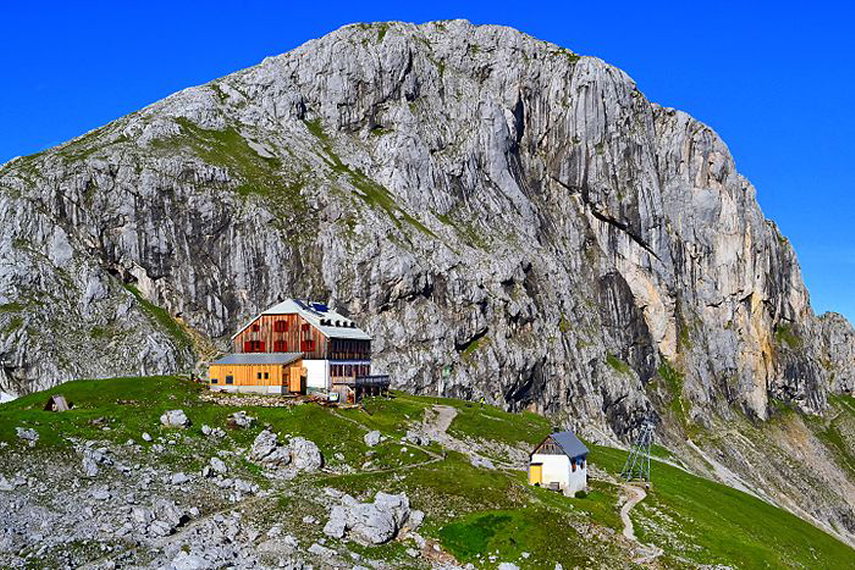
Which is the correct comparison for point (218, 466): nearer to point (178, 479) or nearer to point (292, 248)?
point (178, 479)

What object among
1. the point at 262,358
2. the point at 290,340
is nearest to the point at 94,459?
the point at 262,358

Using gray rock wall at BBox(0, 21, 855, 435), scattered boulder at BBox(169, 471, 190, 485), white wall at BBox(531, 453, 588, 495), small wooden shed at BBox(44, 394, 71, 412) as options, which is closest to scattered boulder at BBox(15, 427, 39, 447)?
scattered boulder at BBox(169, 471, 190, 485)

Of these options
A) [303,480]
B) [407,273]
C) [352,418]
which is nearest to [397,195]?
[407,273]

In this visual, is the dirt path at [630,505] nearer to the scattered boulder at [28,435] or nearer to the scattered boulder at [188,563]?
the scattered boulder at [188,563]

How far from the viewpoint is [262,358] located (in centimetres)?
9438

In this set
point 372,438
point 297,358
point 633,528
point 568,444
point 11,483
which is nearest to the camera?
point 11,483

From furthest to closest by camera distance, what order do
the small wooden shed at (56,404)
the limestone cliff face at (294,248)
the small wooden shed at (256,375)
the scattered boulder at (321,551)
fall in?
the limestone cliff face at (294,248) < the small wooden shed at (256,375) < the small wooden shed at (56,404) < the scattered boulder at (321,551)

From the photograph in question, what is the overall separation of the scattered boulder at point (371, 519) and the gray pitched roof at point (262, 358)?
3568 cm

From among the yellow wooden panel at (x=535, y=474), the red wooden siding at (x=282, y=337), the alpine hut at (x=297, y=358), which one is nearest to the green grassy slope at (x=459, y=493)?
the yellow wooden panel at (x=535, y=474)

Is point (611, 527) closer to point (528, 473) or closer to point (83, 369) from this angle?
point (528, 473)

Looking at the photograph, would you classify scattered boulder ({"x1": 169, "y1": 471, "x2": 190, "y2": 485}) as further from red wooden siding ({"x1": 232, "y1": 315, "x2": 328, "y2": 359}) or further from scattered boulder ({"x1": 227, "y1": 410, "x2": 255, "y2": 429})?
red wooden siding ({"x1": 232, "y1": 315, "x2": 328, "y2": 359})

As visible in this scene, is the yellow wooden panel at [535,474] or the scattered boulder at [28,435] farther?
the yellow wooden panel at [535,474]

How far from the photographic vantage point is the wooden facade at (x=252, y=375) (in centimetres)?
9112

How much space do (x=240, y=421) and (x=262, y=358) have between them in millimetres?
22591
